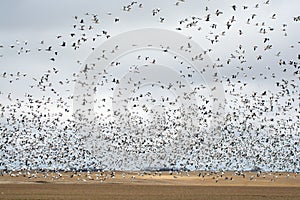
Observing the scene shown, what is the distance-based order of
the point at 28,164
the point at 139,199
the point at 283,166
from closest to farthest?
1. the point at 139,199
2. the point at 28,164
3. the point at 283,166

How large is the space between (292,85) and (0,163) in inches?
3150

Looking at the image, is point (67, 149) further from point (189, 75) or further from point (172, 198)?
point (189, 75)

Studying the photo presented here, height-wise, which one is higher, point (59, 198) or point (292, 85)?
point (292, 85)

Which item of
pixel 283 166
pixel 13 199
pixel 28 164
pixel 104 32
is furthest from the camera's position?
pixel 283 166

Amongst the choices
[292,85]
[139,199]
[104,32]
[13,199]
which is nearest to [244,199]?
[139,199]

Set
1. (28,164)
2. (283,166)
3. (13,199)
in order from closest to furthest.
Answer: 1. (13,199)
2. (28,164)
3. (283,166)

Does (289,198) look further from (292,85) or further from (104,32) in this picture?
(104,32)

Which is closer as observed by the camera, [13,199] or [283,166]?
[13,199]

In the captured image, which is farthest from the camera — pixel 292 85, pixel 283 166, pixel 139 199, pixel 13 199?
pixel 283 166

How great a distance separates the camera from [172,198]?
3127 inches

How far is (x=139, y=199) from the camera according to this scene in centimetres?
7756

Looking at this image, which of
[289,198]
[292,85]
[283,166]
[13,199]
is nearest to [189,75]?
[292,85]

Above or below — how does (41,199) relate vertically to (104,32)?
below

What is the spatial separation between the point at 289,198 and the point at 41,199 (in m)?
29.5
